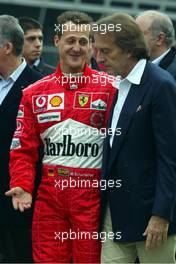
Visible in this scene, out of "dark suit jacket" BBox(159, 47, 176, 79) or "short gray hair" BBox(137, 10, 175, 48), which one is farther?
"short gray hair" BBox(137, 10, 175, 48)

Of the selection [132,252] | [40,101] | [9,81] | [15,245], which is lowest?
[15,245]

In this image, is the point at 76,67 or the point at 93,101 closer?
the point at 93,101

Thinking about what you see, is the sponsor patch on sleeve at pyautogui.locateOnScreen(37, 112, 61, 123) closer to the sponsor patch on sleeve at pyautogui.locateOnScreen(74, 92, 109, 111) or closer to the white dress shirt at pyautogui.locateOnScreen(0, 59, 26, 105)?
the sponsor patch on sleeve at pyautogui.locateOnScreen(74, 92, 109, 111)

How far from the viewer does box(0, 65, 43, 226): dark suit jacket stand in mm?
6328

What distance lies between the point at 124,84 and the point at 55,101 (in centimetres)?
55

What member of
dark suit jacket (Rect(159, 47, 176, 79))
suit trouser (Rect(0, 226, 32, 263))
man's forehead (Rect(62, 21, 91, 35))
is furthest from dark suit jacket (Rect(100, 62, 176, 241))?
suit trouser (Rect(0, 226, 32, 263))

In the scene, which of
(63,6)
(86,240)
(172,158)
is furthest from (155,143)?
(63,6)

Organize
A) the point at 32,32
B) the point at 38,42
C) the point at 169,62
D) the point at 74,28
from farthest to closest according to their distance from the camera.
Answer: the point at 32,32 → the point at 38,42 → the point at 169,62 → the point at 74,28

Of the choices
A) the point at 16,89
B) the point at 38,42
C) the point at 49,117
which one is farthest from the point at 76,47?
the point at 38,42

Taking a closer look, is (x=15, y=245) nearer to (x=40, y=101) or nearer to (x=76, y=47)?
(x=40, y=101)

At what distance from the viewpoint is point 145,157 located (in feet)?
16.7

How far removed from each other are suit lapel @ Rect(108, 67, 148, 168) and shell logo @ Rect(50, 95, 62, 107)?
58 centimetres

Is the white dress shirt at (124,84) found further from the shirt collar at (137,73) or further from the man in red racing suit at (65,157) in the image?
the man in red racing suit at (65,157)

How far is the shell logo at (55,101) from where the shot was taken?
5539 mm
